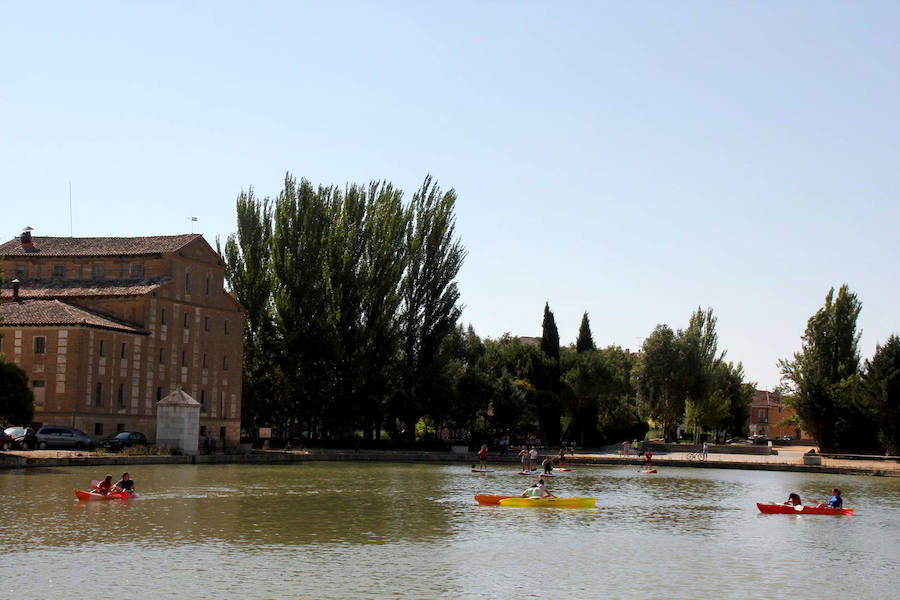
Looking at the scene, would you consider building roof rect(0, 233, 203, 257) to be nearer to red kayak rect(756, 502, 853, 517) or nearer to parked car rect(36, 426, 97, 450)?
parked car rect(36, 426, 97, 450)

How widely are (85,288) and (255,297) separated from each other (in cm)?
1284

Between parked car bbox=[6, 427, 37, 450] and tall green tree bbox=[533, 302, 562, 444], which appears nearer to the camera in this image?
parked car bbox=[6, 427, 37, 450]

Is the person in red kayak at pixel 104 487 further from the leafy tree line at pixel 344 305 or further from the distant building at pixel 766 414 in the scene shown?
the distant building at pixel 766 414

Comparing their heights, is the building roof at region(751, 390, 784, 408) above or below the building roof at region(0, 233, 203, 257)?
below

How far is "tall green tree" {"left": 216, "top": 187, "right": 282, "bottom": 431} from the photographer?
81.8m

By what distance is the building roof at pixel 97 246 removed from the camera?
254 feet

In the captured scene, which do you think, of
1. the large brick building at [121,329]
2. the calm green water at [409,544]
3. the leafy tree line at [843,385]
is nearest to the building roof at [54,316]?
the large brick building at [121,329]

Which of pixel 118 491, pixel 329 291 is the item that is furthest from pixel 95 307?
pixel 118 491

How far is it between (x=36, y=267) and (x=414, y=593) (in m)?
65.4

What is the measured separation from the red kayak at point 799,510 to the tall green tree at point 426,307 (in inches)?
1677

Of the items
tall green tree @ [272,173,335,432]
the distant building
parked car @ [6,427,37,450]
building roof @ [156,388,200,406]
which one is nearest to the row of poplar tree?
tall green tree @ [272,173,335,432]

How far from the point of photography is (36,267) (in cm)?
7925

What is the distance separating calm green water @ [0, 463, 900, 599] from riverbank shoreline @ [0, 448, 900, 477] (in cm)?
836

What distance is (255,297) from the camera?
82.3m
